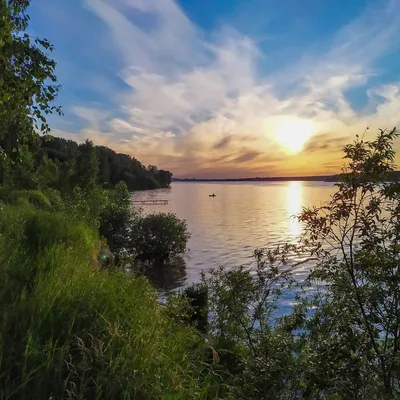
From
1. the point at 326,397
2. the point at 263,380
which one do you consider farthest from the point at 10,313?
the point at 326,397

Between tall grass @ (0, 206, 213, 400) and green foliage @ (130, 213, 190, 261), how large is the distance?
67.7ft

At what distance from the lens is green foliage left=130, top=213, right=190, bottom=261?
81.6 feet

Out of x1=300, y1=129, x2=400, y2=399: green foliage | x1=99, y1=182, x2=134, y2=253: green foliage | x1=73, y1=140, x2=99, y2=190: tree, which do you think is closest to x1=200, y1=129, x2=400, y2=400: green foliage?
x1=300, y1=129, x2=400, y2=399: green foliage

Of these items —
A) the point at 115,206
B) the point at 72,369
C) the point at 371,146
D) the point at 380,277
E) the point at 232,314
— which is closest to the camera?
the point at 72,369

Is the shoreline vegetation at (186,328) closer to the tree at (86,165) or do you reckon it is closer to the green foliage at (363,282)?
the green foliage at (363,282)

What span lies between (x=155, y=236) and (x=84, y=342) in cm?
2268

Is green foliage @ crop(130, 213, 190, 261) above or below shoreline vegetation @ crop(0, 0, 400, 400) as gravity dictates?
below

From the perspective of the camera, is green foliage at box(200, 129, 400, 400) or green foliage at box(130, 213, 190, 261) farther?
green foliage at box(130, 213, 190, 261)

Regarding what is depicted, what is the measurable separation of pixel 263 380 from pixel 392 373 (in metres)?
1.18

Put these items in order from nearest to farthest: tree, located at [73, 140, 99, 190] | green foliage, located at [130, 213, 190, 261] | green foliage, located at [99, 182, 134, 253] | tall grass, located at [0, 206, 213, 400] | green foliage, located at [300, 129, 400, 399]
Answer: tall grass, located at [0, 206, 213, 400], green foliage, located at [300, 129, 400, 399], green foliage, located at [99, 182, 134, 253], green foliage, located at [130, 213, 190, 261], tree, located at [73, 140, 99, 190]

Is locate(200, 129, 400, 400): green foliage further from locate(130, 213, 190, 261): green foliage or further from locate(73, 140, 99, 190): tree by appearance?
locate(73, 140, 99, 190): tree

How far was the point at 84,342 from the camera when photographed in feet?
8.82

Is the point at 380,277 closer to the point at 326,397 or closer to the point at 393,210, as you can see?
the point at 393,210

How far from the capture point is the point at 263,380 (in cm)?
377
